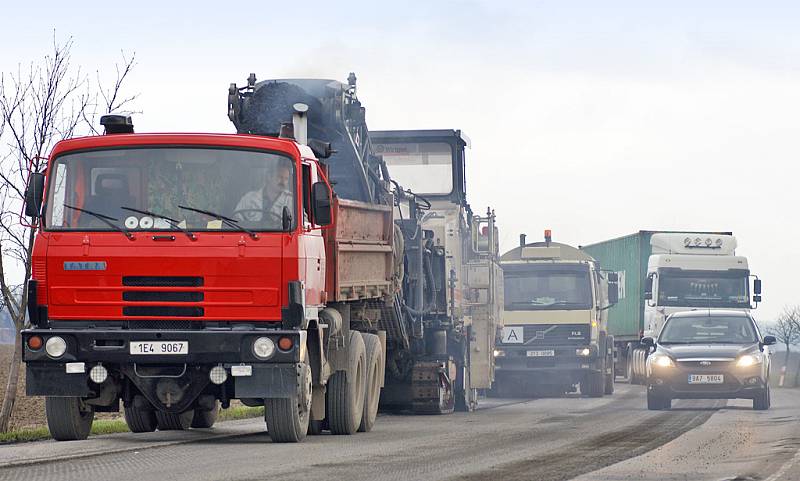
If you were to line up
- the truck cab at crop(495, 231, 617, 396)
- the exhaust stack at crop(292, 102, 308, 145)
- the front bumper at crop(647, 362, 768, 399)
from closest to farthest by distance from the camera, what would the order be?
the exhaust stack at crop(292, 102, 308, 145) < the front bumper at crop(647, 362, 768, 399) < the truck cab at crop(495, 231, 617, 396)

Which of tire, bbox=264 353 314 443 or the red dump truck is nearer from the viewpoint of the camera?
the red dump truck

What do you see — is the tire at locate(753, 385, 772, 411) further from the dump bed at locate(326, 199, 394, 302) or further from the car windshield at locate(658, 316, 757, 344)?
the dump bed at locate(326, 199, 394, 302)

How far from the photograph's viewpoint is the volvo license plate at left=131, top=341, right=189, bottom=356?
1516 cm

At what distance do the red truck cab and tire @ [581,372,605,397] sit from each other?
20.6 m

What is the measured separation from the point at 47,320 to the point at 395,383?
964 cm

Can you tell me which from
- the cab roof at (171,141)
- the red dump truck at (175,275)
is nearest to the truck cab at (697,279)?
the red dump truck at (175,275)

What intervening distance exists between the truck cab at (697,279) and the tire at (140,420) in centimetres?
2203

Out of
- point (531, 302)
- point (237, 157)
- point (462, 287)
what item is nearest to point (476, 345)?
point (462, 287)

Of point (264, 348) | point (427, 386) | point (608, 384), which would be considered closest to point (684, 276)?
point (608, 384)

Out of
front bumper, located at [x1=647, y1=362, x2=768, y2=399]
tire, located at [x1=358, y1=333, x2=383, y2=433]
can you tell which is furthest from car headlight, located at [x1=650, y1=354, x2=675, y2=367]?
tire, located at [x1=358, y1=333, x2=383, y2=433]

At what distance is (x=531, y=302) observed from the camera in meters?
36.4

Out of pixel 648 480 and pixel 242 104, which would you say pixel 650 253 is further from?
pixel 648 480

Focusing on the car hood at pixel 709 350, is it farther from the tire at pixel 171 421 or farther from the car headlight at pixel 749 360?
the tire at pixel 171 421

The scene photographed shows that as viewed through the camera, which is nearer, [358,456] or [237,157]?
[358,456]
